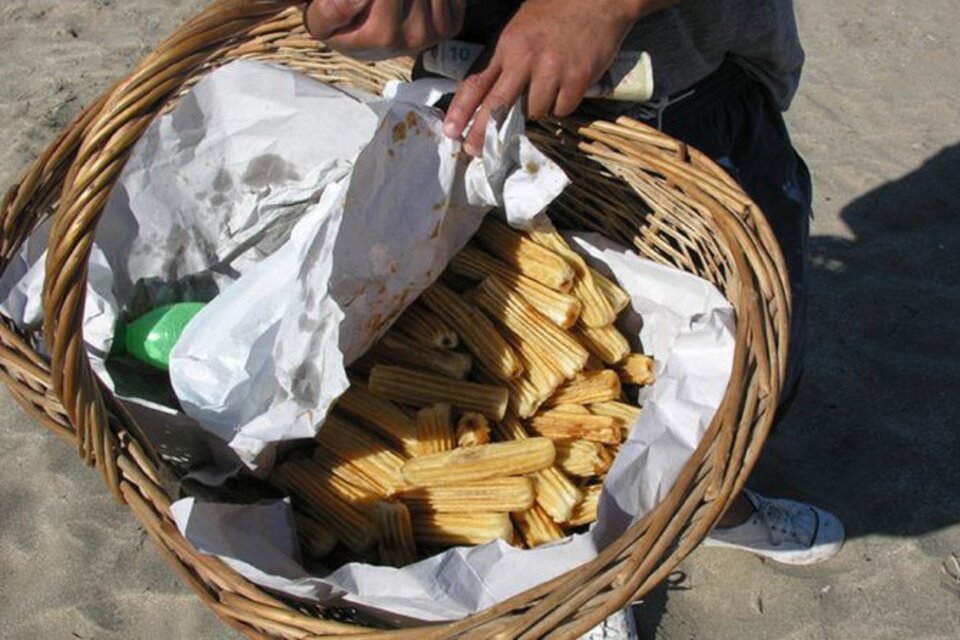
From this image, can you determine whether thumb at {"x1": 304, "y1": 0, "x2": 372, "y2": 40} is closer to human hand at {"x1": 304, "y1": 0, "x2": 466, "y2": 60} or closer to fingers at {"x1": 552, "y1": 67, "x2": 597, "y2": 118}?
human hand at {"x1": 304, "y1": 0, "x2": 466, "y2": 60}

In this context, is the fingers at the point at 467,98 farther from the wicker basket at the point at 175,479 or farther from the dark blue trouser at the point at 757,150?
the dark blue trouser at the point at 757,150

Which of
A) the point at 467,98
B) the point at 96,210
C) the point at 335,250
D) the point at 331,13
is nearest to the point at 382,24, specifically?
the point at 331,13

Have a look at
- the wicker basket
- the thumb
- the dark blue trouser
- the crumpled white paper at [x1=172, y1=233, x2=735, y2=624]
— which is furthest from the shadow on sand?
the thumb

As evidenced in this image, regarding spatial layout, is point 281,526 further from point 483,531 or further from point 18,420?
point 18,420

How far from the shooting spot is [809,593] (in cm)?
207

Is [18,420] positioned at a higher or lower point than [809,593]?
higher

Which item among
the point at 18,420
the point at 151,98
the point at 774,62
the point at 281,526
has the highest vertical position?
the point at 151,98

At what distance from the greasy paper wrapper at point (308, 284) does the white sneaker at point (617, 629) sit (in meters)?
0.45

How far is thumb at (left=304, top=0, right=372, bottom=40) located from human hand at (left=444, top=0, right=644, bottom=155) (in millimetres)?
231

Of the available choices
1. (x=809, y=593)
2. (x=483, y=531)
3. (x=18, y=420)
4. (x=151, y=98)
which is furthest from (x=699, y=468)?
(x=18, y=420)

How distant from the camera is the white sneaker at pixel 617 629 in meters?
1.92

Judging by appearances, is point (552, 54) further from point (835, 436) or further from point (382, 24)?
point (835, 436)

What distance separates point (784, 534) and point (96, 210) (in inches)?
55.7

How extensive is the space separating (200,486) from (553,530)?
50cm
